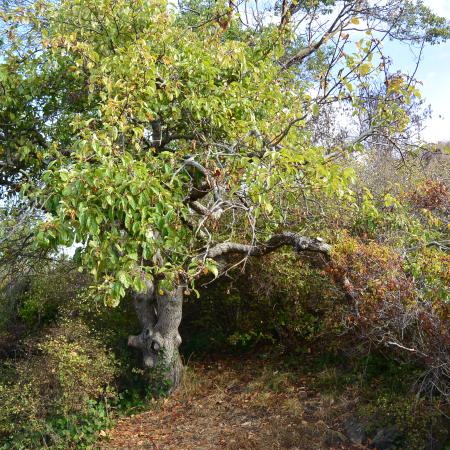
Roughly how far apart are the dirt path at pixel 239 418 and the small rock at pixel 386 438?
20 cm

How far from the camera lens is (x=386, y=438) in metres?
6.36

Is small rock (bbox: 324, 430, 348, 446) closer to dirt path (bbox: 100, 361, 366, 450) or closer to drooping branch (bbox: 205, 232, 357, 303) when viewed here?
dirt path (bbox: 100, 361, 366, 450)

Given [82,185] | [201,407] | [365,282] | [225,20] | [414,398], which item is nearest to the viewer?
[82,185]

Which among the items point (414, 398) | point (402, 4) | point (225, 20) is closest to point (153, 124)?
point (225, 20)

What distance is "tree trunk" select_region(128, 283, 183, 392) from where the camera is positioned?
867cm

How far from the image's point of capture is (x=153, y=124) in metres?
7.87

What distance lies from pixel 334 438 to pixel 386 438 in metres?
0.61

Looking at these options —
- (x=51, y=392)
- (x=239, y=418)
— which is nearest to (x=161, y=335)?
(x=239, y=418)

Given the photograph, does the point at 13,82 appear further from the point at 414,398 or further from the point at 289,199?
the point at 414,398

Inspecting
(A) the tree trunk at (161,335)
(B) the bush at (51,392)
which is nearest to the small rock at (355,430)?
(A) the tree trunk at (161,335)

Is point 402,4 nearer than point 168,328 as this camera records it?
No

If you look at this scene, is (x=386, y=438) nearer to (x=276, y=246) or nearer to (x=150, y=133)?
(x=276, y=246)

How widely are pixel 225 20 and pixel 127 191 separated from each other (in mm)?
3313

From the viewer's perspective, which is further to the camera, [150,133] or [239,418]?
[150,133]
